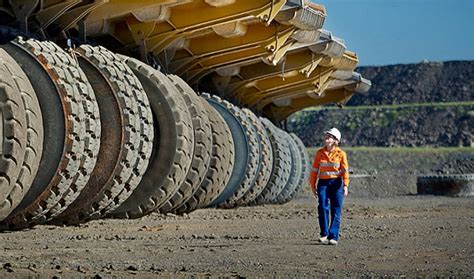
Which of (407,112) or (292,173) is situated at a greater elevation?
(407,112)

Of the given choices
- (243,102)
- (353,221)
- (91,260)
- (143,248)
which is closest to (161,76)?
(353,221)

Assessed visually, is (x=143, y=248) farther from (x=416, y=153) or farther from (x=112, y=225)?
(x=416, y=153)

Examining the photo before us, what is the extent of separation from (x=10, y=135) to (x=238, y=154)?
879 centimetres

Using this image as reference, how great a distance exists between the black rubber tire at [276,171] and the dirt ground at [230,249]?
577 cm

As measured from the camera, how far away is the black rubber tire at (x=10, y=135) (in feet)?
28.1

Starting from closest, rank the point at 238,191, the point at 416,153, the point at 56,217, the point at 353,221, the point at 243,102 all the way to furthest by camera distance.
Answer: the point at 56,217 < the point at 353,221 < the point at 238,191 < the point at 243,102 < the point at 416,153

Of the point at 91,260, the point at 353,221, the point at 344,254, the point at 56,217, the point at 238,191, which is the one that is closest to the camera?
the point at 91,260

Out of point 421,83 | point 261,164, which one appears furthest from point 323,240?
point 421,83

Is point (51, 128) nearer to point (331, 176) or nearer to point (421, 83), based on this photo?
point (331, 176)

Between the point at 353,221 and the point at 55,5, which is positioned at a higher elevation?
the point at 55,5

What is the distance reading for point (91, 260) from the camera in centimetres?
818

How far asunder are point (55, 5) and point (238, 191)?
6.49 m

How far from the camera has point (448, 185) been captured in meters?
31.4

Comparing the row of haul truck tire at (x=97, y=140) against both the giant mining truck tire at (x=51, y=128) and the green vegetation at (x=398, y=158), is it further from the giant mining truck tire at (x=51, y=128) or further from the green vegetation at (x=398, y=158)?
the green vegetation at (x=398, y=158)
